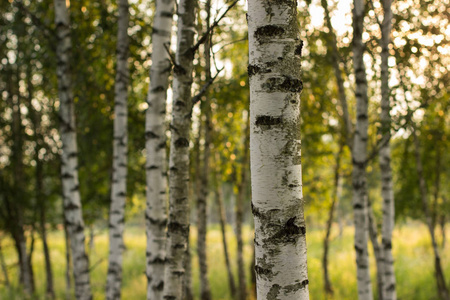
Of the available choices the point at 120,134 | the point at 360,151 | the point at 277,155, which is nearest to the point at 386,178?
the point at 360,151

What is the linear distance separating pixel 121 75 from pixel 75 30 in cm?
240

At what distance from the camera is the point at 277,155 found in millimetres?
Answer: 1686

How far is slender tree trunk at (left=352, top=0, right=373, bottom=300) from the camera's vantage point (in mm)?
4449

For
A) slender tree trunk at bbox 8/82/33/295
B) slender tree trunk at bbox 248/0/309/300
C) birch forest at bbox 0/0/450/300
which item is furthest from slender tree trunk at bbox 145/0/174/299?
slender tree trunk at bbox 8/82/33/295

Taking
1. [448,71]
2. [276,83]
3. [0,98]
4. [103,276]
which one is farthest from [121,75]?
[103,276]

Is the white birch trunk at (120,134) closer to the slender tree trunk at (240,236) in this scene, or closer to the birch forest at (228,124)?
the birch forest at (228,124)

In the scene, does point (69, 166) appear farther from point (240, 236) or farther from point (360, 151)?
point (240, 236)

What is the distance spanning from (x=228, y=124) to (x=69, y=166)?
4.59 meters

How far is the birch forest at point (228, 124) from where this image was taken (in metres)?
1.72

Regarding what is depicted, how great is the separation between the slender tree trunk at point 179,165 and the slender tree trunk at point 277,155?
4.01 ft

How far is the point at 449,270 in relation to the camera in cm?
1246

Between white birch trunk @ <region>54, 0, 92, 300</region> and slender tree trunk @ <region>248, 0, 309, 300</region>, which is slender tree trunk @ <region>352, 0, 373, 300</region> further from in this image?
white birch trunk @ <region>54, 0, 92, 300</region>

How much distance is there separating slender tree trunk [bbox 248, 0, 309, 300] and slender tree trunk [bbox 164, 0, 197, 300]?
122 centimetres

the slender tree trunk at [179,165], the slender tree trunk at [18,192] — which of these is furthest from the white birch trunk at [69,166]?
the slender tree trunk at [18,192]
